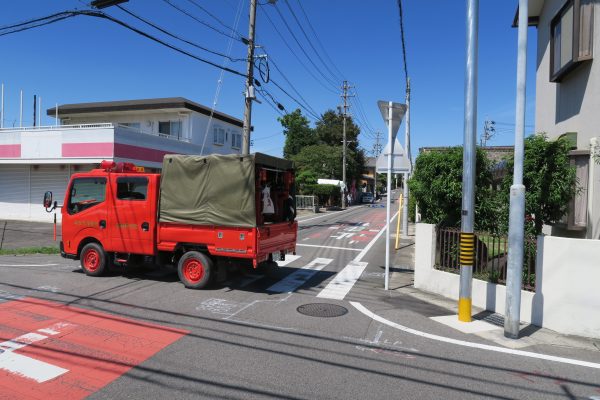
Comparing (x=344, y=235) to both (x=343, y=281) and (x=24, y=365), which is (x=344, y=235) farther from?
(x=24, y=365)

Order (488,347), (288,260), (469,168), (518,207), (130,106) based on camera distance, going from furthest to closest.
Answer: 1. (130,106)
2. (288,260)
3. (469,168)
4. (518,207)
5. (488,347)

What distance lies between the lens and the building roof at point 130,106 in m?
28.0

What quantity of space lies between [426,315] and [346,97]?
4680 centimetres

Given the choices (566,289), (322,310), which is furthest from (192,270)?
(566,289)

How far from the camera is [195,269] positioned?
857cm

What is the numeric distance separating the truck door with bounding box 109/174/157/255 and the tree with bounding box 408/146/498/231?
6005 millimetres

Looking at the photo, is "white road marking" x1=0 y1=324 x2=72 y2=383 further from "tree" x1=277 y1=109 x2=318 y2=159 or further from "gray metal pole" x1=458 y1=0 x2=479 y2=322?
"tree" x1=277 y1=109 x2=318 y2=159

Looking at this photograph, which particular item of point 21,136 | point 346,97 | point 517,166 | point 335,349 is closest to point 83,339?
point 335,349

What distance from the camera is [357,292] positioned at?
873cm

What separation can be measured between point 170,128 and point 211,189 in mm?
22690

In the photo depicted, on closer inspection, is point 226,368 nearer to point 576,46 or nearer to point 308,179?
point 576,46

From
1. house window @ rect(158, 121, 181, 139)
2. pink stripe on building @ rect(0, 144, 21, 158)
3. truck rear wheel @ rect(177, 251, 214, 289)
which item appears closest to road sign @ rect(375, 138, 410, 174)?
truck rear wheel @ rect(177, 251, 214, 289)

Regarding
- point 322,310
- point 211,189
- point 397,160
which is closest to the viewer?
point 322,310

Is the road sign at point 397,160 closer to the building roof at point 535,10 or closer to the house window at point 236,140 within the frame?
the building roof at point 535,10
